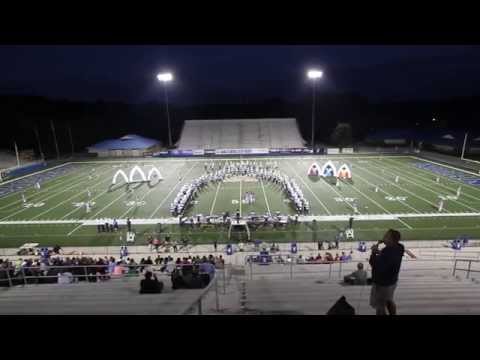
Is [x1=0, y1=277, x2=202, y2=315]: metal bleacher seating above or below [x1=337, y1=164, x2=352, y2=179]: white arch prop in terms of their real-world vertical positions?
above

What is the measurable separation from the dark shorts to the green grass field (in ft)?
30.7

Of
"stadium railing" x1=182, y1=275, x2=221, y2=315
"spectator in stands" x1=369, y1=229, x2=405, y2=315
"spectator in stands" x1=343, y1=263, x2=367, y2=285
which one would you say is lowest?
"spectator in stands" x1=343, y1=263, x2=367, y2=285

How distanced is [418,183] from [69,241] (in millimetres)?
20462

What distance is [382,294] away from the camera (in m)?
3.81

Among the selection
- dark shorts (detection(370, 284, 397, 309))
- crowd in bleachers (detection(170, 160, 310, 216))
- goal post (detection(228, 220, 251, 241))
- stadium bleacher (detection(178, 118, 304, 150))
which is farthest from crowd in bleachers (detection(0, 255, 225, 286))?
stadium bleacher (detection(178, 118, 304, 150))

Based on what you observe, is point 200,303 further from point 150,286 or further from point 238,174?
point 238,174

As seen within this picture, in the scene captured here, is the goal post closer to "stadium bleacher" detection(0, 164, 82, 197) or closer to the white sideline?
the white sideline

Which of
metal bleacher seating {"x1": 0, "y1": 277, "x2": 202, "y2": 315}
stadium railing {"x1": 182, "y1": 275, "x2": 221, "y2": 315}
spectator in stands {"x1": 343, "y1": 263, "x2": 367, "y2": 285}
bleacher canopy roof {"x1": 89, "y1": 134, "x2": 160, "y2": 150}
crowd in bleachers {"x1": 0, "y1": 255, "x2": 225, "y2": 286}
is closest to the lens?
stadium railing {"x1": 182, "y1": 275, "x2": 221, "y2": 315}

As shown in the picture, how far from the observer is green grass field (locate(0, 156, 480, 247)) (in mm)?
13648

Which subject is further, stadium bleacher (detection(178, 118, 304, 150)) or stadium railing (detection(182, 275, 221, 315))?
stadium bleacher (detection(178, 118, 304, 150))

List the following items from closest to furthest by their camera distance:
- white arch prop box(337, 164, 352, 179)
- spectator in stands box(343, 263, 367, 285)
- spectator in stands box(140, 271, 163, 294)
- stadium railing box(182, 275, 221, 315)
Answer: stadium railing box(182, 275, 221, 315) < spectator in stands box(140, 271, 163, 294) < spectator in stands box(343, 263, 367, 285) < white arch prop box(337, 164, 352, 179)

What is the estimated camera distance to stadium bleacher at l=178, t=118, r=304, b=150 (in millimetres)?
42781

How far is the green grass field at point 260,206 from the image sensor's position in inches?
537

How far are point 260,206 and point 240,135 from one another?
29.0 metres
